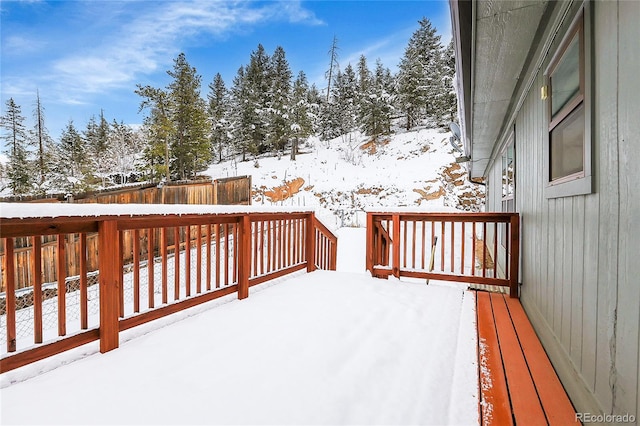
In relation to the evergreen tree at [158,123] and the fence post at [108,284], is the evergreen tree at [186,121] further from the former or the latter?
the fence post at [108,284]

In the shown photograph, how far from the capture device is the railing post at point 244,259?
3.22 m

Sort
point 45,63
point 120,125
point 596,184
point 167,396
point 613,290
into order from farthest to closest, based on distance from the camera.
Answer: point 120,125 < point 45,63 < point 167,396 < point 596,184 < point 613,290

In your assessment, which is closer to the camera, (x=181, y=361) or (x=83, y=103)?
(x=181, y=361)

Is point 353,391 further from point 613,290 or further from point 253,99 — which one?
point 253,99

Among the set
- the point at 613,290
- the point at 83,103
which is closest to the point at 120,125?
the point at 83,103

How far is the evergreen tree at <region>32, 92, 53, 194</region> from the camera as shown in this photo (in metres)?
18.2

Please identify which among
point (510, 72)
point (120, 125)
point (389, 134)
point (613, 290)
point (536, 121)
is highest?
point (120, 125)

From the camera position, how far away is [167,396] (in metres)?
1.55

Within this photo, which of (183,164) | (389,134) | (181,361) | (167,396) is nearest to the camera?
(167,396)

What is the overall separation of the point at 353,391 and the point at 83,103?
29.6 m

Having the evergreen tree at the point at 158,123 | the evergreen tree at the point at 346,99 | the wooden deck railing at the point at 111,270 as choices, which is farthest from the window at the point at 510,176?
the evergreen tree at the point at 346,99

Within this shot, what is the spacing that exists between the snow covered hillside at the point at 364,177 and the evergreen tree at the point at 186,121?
3210mm

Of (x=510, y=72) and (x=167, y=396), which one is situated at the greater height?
(x=510, y=72)

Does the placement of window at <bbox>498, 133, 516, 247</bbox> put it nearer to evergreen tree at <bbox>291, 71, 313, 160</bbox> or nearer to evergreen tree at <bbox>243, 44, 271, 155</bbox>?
evergreen tree at <bbox>291, 71, 313, 160</bbox>
